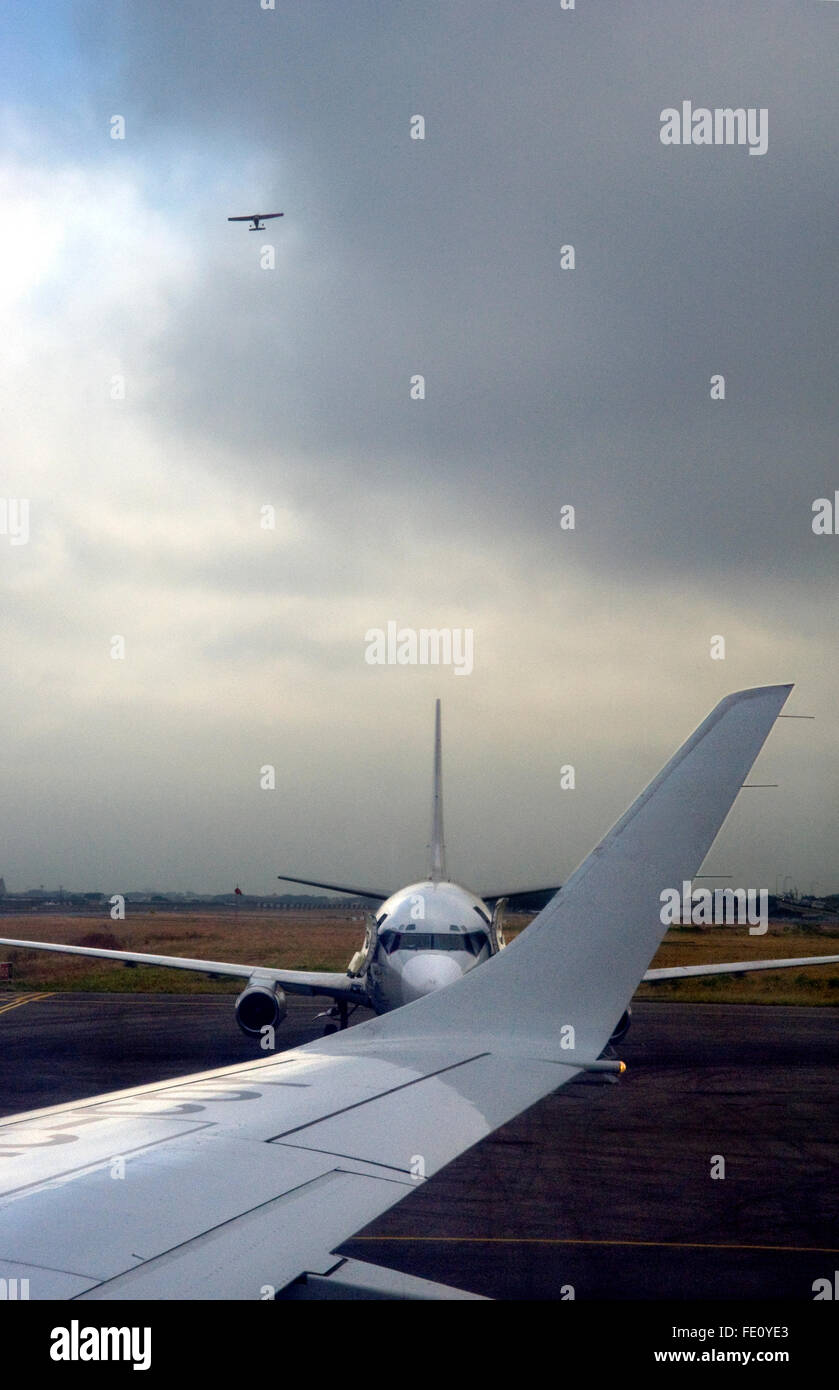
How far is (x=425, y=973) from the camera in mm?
18047

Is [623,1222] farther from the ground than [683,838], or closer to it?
closer to it

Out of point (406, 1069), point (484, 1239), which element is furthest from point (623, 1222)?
point (406, 1069)

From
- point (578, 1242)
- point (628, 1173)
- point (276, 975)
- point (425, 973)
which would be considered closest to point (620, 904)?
point (578, 1242)

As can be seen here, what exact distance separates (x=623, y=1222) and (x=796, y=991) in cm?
3689

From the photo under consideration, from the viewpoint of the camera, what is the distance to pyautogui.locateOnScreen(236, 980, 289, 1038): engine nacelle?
21406 mm

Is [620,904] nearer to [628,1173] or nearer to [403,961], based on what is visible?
[628,1173]

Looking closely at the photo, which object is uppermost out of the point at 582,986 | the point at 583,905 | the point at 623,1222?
the point at 583,905

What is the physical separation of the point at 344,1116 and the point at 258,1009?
60.0ft

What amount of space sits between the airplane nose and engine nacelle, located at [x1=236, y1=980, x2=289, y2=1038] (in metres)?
4.31

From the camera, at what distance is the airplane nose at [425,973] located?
17.9m

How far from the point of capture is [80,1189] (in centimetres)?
318
